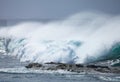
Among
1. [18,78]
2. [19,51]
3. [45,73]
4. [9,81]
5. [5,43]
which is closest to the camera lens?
[9,81]

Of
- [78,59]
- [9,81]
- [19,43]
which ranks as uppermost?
[19,43]

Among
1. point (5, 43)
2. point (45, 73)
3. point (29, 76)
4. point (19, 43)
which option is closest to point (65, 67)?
point (45, 73)

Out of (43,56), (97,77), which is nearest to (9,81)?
(97,77)

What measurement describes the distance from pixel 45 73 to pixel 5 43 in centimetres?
8493

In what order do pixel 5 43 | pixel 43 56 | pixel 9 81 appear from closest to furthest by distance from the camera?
pixel 9 81, pixel 43 56, pixel 5 43

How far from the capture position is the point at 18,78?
63219 millimetres

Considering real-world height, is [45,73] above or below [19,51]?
below

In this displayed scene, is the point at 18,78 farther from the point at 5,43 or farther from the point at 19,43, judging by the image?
the point at 5,43

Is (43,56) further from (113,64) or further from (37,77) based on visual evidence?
(37,77)

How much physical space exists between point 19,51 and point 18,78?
53.6 meters

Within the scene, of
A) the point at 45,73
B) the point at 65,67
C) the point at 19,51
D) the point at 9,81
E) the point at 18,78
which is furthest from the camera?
the point at 19,51

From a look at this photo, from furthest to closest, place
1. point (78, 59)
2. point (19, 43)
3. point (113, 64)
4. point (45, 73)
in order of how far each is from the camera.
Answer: point (19, 43), point (78, 59), point (113, 64), point (45, 73)

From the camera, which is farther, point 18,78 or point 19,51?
point 19,51

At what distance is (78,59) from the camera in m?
93.0
